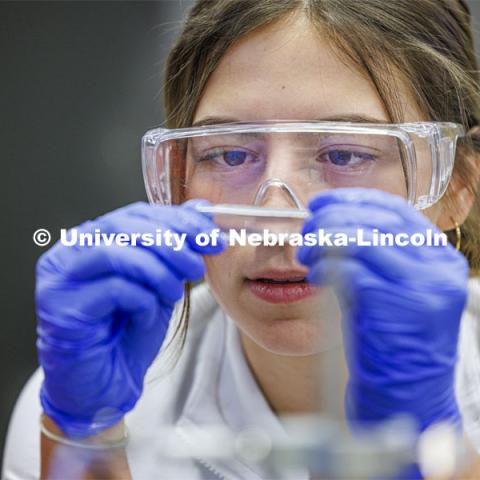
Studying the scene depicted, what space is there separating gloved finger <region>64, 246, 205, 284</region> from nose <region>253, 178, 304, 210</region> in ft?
0.48

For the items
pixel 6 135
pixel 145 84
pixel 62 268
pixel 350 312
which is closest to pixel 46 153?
pixel 6 135

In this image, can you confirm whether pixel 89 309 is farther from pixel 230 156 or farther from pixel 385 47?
pixel 385 47

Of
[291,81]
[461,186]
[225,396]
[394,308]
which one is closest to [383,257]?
[394,308]

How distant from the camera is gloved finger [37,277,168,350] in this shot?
86 centimetres

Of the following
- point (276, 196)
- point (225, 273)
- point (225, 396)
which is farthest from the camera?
point (225, 396)

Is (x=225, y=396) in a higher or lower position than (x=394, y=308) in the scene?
lower

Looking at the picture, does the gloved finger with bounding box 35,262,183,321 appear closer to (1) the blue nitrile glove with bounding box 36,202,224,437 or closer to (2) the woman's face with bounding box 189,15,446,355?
(1) the blue nitrile glove with bounding box 36,202,224,437

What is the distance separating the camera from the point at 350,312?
2.82ft

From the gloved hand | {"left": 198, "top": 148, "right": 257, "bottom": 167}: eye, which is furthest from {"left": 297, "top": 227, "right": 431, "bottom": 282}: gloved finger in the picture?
{"left": 198, "top": 148, "right": 257, "bottom": 167}: eye

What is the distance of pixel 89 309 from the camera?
0.86 metres

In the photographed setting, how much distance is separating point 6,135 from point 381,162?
875 mm

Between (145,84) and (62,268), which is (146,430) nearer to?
(62,268)

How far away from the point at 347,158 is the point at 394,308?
284mm

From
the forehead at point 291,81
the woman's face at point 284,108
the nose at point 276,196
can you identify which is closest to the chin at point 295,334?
the woman's face at point 284,108
